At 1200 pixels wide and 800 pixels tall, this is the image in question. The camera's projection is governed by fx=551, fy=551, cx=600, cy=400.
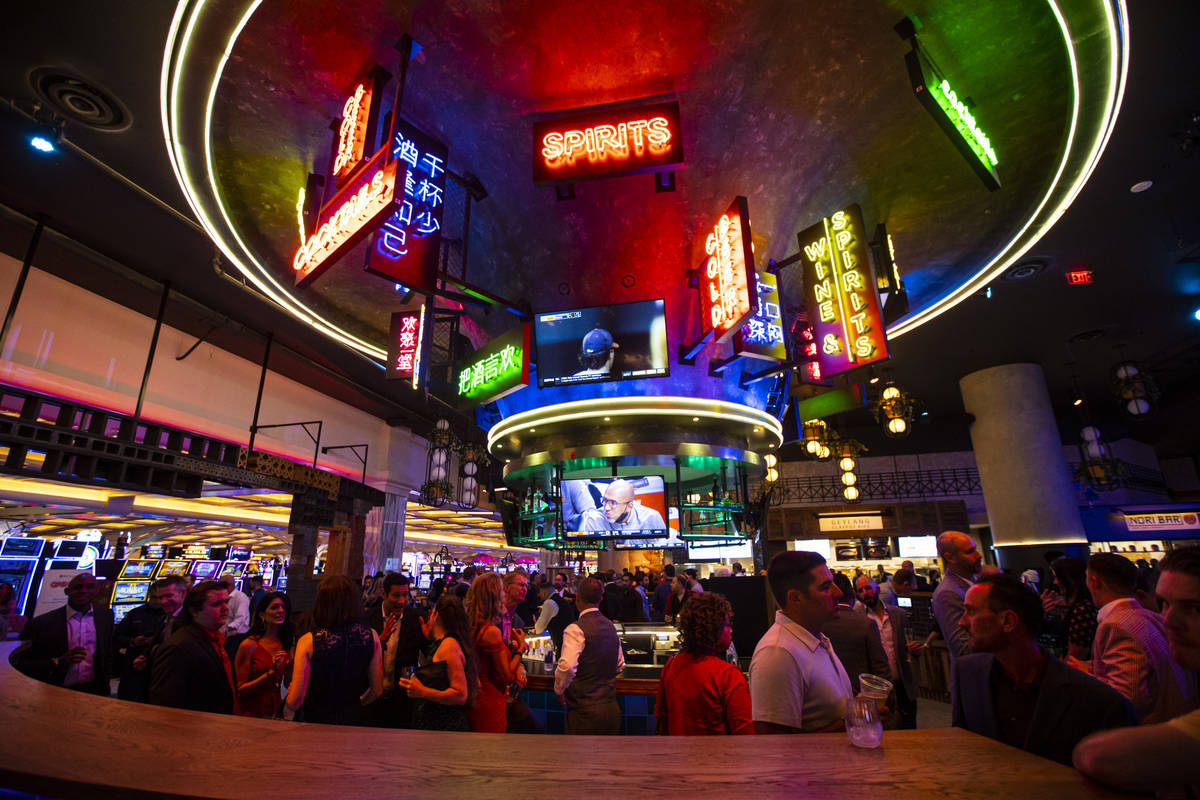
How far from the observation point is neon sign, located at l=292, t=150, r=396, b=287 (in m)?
4.71

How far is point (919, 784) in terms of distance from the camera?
146 cm

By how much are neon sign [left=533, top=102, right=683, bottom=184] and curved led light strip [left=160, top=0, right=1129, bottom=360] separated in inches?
107

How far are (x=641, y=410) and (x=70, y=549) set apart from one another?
13.5 meters

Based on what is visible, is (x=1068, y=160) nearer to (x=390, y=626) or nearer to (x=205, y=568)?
(x=390, y=626)

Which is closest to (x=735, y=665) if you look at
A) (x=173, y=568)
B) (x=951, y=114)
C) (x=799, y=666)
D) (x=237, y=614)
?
(x=799, y=666)

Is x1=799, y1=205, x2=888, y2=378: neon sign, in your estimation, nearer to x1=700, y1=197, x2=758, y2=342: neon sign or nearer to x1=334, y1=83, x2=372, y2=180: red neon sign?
x1=700, y1=197, x2=758, y2=342: neon sign

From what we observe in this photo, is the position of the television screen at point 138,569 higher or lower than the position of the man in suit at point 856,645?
higher

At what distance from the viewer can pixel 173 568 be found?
14.7 meters

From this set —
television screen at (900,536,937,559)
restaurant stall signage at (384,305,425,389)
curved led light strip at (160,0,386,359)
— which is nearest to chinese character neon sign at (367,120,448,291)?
curved led light strip at (160,0,386,359)

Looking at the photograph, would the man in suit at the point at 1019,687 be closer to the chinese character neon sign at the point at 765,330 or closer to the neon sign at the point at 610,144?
the neon sign at the point at 610,144

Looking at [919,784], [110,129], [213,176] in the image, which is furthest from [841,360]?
[110,129]

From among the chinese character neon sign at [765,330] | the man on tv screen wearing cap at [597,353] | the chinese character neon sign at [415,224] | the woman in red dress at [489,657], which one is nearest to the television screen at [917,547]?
the chinese character neon sign at [765,330]

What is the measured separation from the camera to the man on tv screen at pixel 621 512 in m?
10.2

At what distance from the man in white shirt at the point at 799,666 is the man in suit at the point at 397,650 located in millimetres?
2725
